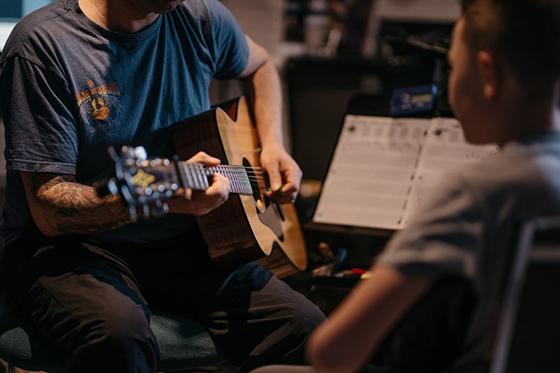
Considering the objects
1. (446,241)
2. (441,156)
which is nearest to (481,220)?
(446,241)

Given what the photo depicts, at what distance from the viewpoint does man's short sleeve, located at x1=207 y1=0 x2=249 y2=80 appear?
7.74 ft

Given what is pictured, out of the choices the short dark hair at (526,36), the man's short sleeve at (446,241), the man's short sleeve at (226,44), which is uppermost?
the short dark hair at (526,36)

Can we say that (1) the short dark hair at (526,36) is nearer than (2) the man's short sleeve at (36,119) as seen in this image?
Yes

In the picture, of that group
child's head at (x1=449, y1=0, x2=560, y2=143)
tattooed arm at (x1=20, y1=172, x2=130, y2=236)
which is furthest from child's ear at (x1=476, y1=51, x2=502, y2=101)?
tattooed arm at (x1=20, y1=172, x2=130, y2=236)

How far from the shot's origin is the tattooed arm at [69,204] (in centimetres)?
190

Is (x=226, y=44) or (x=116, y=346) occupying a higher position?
(x=226, y=44)

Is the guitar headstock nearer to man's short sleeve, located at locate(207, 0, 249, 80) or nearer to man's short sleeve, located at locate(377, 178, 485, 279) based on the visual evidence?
man's short sleeve, located at locate(377, 178, 485, 279)

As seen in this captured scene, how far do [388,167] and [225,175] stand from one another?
81 cm

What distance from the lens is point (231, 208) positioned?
2123mm

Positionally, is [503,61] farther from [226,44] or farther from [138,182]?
[226,44]

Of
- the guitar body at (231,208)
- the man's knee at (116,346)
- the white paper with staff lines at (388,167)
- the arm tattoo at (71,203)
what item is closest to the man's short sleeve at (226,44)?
the guitar body at (231,208)

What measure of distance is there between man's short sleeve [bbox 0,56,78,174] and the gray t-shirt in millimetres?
1019

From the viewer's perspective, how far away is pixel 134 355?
183 centimetres

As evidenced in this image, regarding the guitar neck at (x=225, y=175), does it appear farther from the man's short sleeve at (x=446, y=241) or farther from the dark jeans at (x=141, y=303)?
the man's short sleeve at (x=446, y=241)
